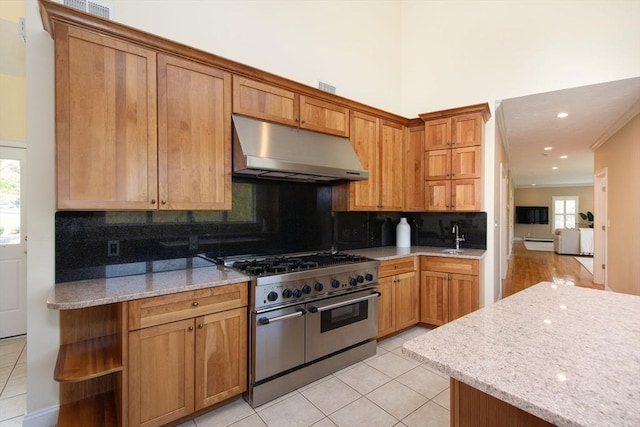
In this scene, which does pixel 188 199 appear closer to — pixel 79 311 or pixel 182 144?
pixel 182 144

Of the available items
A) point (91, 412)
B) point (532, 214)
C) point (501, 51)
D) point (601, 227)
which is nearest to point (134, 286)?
point (91, 412)

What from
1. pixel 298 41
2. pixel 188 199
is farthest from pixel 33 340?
pixel 298 41

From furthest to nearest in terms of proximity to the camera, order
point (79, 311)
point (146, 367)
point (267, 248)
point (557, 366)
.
→ point (267, 248) → point (79, 311) → point (146, 367) → point (557, 366)

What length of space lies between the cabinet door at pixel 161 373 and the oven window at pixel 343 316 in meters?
1.02

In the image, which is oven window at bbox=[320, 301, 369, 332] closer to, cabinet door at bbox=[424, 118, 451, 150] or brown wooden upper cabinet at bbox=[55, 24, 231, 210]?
brown wooden upper cabinet at bbox=[55, 24, 231, 210]

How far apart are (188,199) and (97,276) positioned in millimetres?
792

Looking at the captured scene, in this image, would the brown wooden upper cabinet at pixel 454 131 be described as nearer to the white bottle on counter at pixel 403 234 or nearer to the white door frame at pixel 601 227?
the white bottle on counter at pixel 403 234

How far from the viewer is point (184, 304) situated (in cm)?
192

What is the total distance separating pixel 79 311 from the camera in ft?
6.75

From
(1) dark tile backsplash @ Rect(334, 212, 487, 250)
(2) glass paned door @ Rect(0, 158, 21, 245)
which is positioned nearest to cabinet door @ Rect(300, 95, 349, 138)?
(1) dark tile backsplash @ Rect(334, 212, 487, 250)

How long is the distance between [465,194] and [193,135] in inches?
114

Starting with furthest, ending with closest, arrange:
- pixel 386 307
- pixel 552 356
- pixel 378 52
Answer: pixel 378 52 < pixel 386 307 < pixel 552 356

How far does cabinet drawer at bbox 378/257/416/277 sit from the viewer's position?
3129mm

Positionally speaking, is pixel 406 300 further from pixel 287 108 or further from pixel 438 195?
pixel 287 108
